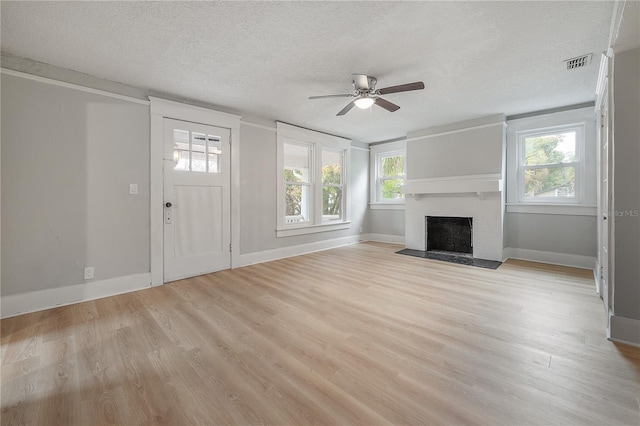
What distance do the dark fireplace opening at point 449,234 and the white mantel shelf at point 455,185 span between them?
24.7 inches

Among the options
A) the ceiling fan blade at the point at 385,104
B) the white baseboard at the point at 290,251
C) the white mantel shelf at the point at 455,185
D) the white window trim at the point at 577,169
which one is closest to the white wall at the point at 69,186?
the white baseboard at the point at 290,251

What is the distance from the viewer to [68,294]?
8.94ft

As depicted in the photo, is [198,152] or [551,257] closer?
[198,152]

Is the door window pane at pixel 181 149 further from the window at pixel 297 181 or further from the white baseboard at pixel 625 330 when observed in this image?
the white baseboard at pixel 625 330

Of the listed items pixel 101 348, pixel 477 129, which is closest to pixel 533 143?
pixel 477 129

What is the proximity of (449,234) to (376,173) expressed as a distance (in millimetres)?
2307

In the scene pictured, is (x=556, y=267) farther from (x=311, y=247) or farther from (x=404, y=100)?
(x=311, y=247)

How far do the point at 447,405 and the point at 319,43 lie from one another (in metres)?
2.79

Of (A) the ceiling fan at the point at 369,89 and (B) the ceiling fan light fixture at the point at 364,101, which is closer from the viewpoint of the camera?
(A) the ceiling fan at the point at 369,89

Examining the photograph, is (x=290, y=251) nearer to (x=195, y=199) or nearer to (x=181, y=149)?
(x=195, y=199)

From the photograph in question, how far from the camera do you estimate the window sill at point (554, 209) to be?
390cm

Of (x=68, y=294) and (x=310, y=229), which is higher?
(x=310, y=229)

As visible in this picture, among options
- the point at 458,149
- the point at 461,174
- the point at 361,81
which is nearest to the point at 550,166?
the point at 461,174

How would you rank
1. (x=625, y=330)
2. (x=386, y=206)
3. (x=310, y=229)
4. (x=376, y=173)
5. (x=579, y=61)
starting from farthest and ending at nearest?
(x=376, y=173)
(x=386, y=206)
(x=310, y=229)
(x=579, y=61)
(x=625, y=330)
